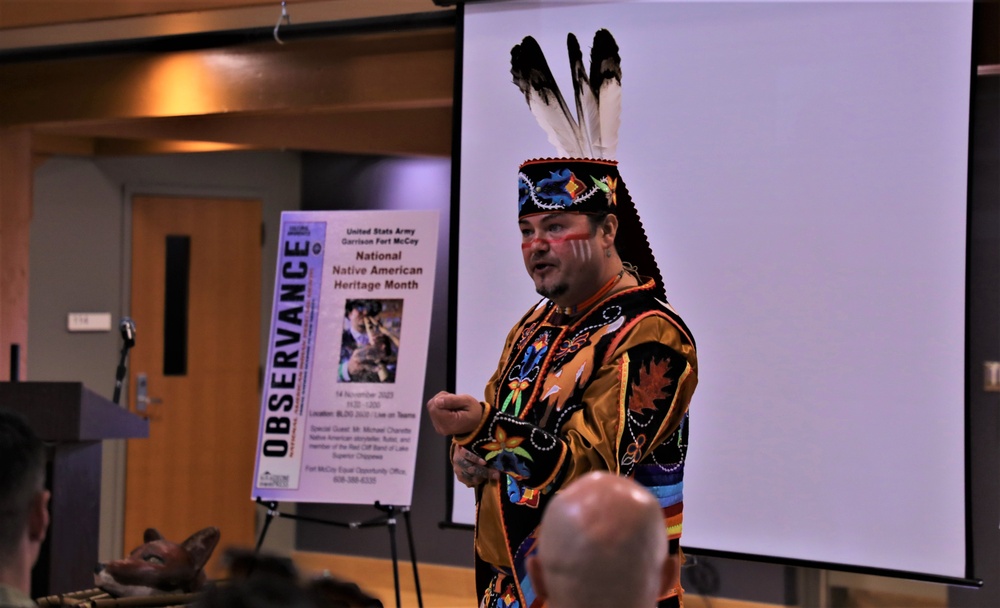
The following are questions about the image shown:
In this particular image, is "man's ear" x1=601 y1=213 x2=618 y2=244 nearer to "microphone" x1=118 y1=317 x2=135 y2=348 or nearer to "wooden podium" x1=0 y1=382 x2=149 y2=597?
"wooden podium" x1=0 y1=382 x2=149 y2=597

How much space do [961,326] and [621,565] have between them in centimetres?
263

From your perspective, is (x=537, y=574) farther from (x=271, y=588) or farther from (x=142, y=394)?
(x=142, y=394)

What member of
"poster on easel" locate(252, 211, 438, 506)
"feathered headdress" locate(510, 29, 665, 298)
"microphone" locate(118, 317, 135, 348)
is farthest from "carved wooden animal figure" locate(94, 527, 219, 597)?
"poster on easel" locate(252, 211, 438, 506)

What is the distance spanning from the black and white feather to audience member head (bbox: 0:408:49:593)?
1.29 metres

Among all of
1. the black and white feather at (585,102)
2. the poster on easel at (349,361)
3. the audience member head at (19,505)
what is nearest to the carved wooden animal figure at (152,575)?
the audience member head at (19,505)

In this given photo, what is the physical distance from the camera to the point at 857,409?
3434 millimetres

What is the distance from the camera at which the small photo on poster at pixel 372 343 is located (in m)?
4.33

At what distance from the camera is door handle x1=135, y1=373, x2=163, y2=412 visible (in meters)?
6.38

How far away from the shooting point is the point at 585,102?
2402 millimetres

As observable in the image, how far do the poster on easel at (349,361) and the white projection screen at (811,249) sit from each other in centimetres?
87

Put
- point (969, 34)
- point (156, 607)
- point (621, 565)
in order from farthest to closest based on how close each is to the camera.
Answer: point (969, 34) < point (156, 607) < point (621, 565)

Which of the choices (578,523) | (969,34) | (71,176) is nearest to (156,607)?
(578,523)

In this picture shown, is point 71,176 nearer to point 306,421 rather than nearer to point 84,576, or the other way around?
point 306,421

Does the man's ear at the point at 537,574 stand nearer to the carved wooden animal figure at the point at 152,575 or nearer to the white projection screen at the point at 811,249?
the carved wooden animal figure at the point at 152,575
